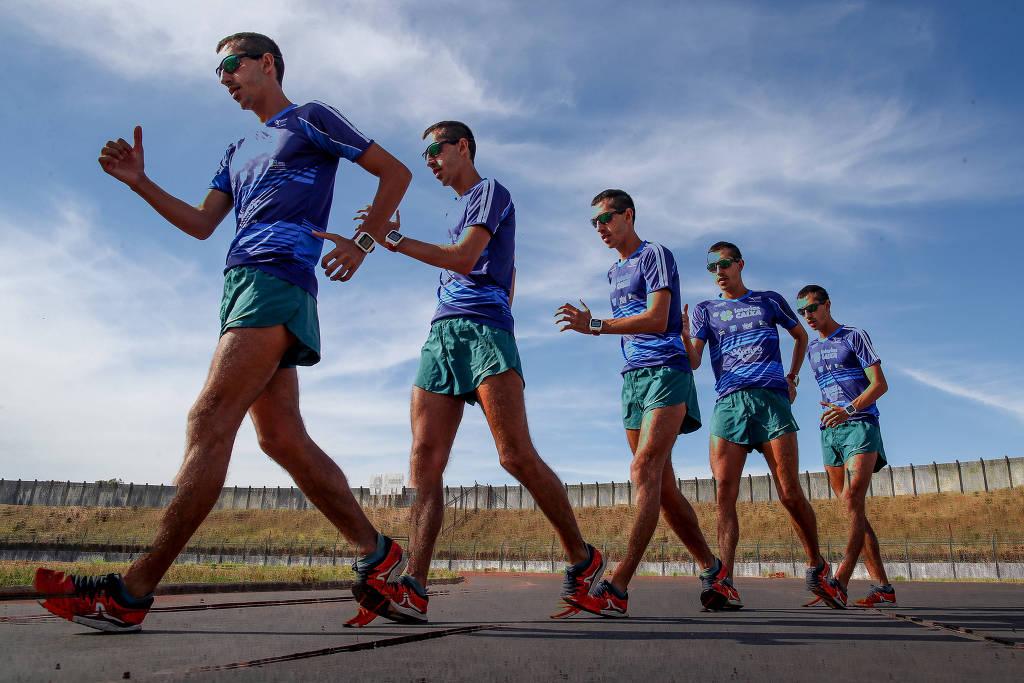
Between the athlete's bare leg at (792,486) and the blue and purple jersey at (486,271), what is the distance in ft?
10.0

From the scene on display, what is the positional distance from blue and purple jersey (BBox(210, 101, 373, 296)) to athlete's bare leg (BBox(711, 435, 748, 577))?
4.00 m

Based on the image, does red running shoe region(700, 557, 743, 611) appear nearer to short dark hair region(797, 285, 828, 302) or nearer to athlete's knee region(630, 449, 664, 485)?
athlete's knee region(630, 449, 664, 485)

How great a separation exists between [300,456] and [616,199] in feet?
11.6

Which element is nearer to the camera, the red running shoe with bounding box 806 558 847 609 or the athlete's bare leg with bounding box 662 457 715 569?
the athlete's bare leg with bounding box 662 457 715 569

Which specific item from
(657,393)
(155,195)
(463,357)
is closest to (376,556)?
(463,357)

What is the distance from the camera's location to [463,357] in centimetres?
435

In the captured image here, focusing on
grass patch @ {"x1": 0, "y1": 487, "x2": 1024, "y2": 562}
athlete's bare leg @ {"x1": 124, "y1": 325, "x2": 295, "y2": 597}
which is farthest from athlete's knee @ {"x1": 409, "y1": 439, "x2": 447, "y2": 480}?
grass patch @ {"x1": 0, "y1": 487, "x2": 1024, "y2": 562}

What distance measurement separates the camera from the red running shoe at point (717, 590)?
212 inches

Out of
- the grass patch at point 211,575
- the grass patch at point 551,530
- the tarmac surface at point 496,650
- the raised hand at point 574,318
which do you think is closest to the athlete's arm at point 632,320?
the raised hand at point 574,318

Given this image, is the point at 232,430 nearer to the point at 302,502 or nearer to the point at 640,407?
A: the point at 640,407

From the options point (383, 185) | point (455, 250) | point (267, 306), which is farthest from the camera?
point (455, 250)

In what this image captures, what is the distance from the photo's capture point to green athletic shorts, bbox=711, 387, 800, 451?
6.48m

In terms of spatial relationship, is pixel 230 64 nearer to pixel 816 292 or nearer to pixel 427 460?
pixel 427 460

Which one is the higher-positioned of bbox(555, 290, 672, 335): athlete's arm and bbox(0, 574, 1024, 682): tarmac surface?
bbox(555, 290, 672, 335): athlete's arm
